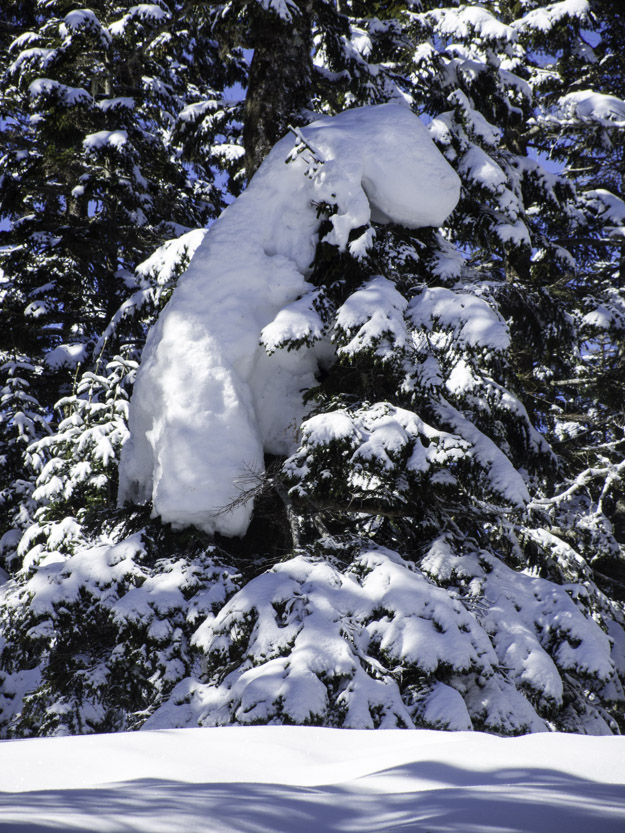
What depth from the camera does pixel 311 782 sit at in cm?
234

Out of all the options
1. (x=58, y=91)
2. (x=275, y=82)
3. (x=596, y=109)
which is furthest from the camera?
(x=596, y=109)

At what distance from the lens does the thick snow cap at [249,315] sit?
200 inches

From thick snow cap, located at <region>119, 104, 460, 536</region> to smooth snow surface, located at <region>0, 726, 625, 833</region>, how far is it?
2.25 m

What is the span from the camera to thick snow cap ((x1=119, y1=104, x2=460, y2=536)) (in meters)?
5.09

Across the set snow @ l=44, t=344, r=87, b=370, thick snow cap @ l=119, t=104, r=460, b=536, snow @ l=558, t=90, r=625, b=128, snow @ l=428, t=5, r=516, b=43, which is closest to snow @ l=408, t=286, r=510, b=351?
thick snow cap @ l=119, t=104, r=460, b=536

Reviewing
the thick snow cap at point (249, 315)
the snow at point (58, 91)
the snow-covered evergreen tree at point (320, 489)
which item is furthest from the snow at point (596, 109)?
the snow at point (58, 91)

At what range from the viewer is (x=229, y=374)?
5.21 metres

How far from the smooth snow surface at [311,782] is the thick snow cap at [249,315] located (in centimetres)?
225

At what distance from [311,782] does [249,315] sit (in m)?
A: 3.66

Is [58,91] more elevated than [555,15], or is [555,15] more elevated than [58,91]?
[555,15]

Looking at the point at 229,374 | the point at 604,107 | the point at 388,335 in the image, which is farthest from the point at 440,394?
the point at 604,107

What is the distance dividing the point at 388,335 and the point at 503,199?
2.91m

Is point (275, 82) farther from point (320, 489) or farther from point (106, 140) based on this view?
point (320, 489)

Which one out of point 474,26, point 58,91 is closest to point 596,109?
point 474,26
